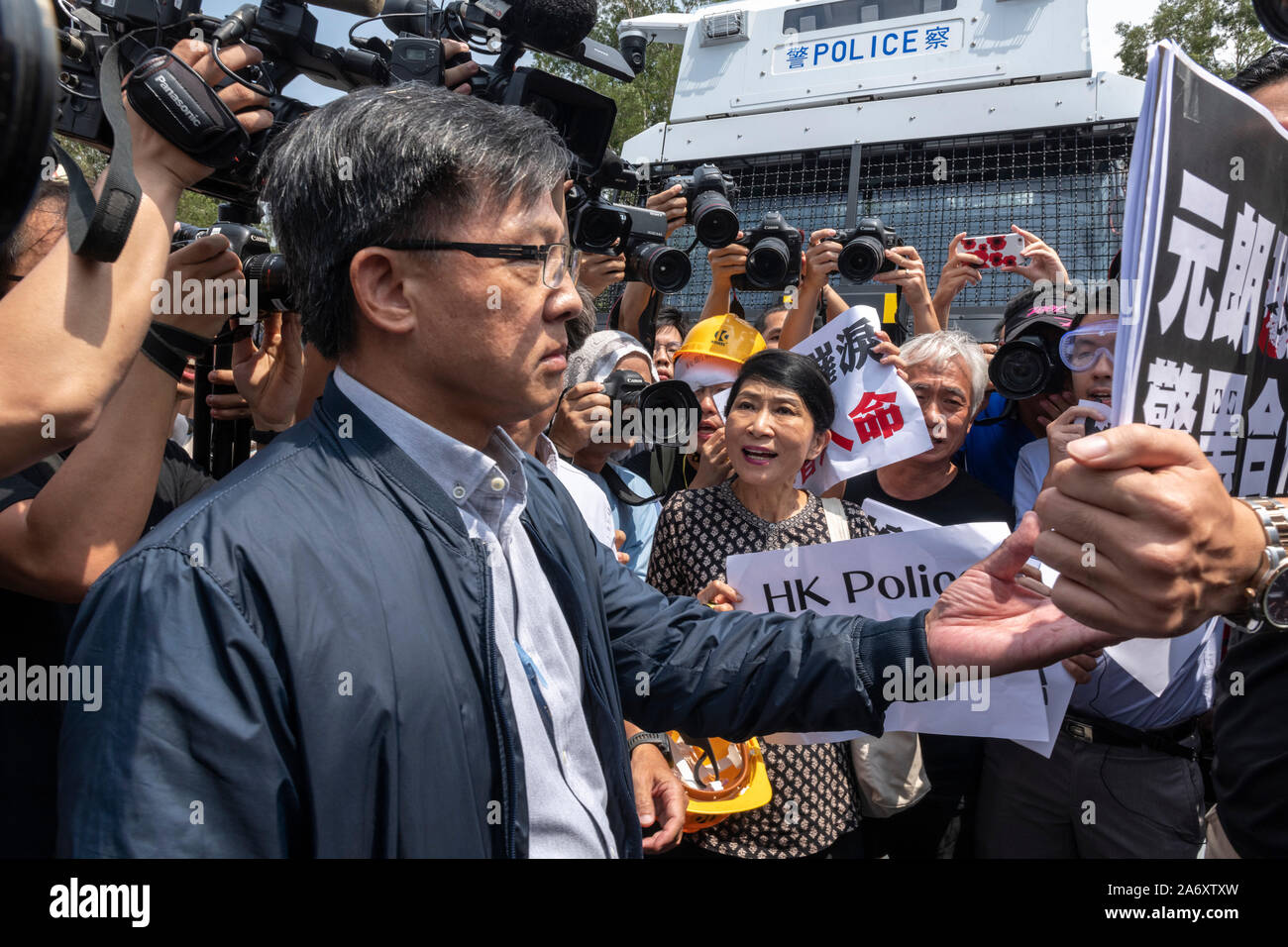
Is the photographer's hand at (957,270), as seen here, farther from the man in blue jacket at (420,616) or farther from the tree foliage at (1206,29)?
the tree foliage at (1206,29)

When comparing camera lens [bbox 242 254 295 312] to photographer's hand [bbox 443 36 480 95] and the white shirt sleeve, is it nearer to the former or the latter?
photographer's hand [bbox 443 36 480 95]

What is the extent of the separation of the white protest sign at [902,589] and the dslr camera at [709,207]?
54.3 inches

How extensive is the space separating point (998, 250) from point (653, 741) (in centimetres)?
269

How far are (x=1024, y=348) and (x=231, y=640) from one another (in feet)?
8.11

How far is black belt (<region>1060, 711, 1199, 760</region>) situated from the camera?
260 centimetres

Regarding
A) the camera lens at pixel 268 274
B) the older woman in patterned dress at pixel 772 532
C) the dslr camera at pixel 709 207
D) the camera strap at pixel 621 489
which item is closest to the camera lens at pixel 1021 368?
the older woman in patterned dress at pixel 772 532

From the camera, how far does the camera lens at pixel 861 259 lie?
3.61 meters

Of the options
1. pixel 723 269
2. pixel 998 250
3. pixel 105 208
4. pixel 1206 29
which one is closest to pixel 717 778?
pixel 105 208

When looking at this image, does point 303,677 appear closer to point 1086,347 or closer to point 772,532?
point 772,532

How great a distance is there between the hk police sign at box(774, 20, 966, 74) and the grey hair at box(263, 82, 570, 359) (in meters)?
4.56

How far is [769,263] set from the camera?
3.54 m

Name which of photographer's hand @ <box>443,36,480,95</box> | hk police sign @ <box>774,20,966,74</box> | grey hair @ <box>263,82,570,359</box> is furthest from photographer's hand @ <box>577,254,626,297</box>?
hk police sign @ <box>774,20,966,74</box>

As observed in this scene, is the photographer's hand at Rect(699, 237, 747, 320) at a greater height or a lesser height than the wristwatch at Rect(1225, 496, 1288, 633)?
greater

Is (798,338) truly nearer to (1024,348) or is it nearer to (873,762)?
(1024,348)
